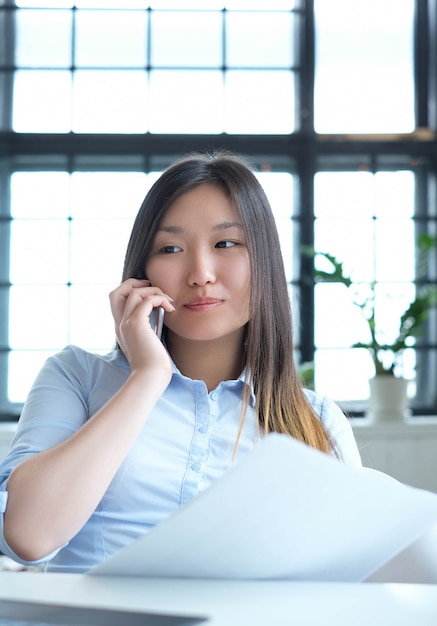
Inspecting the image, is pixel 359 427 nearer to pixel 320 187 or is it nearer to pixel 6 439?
pixel 320 187

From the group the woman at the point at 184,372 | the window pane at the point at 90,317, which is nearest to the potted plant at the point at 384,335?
the window pane at the point at 90,317

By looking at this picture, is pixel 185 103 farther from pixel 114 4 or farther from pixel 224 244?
pixel 224 244

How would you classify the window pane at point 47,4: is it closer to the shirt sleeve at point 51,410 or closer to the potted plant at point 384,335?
the potted plant at point 384,335

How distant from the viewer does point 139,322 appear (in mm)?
1359

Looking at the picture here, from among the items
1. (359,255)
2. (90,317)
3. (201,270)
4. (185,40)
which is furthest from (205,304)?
(185,40)

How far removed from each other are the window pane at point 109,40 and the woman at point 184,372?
9.39 feet

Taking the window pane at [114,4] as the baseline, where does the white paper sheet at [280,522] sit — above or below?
below

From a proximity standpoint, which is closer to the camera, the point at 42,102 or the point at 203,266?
the point at 203,266

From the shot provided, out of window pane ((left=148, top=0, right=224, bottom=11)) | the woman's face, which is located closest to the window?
window pane ((left=148, top=0, right=224, bottom=11))

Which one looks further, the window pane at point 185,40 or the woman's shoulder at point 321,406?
the window pane at point 185,40

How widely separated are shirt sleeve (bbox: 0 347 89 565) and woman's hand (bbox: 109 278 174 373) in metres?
0.10

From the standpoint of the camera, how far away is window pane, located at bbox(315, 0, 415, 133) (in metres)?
4.36

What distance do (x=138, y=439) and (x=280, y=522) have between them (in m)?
0.66

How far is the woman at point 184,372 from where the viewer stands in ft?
4.20
